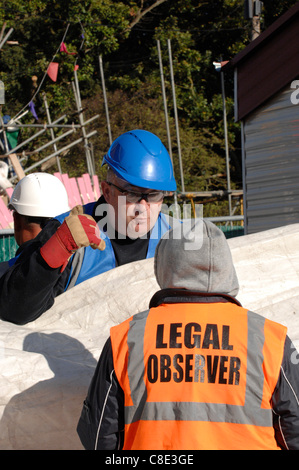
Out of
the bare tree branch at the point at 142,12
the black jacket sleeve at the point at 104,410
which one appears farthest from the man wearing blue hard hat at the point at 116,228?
the bare tree branch at the point at 142,12

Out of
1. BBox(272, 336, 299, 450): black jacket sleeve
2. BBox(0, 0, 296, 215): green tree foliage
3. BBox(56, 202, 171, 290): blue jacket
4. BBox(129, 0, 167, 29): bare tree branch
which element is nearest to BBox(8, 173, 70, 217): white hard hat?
BBox(56, 202, 171, 290): blue jacket

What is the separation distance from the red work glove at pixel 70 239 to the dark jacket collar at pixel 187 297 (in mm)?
544

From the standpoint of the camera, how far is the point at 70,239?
2385mm

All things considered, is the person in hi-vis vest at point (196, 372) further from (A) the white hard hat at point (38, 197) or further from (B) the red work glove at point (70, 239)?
(A) the white hard hat at point (38, 197)

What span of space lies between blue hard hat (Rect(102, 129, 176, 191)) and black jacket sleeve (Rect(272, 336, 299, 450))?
1383 millimetres

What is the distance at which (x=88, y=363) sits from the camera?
256 cm

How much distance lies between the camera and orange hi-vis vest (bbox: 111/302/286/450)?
1743mm

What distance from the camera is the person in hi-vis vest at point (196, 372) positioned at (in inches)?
68.8

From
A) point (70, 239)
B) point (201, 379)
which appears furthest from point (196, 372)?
point (70, 239)

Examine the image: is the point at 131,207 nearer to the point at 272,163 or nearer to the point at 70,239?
the point at 70,239

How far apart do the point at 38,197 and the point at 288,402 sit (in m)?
2.28

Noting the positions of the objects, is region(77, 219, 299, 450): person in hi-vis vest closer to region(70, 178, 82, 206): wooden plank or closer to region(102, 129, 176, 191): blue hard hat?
region(102, 129, 176, 191): blue hard hat

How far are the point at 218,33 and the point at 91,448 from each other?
2670 centimetres

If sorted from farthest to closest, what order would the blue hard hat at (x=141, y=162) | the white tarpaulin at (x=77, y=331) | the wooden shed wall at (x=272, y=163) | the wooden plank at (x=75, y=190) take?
the wooden plank at (x=75, y=190), the wooden shed wall at (x=272, y=163), the blue hard hat at (x=141, y=162), the white tarpaulin at (x=77, y=331)
